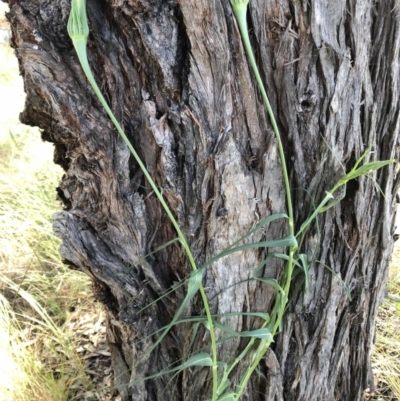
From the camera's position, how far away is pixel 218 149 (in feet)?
2.55

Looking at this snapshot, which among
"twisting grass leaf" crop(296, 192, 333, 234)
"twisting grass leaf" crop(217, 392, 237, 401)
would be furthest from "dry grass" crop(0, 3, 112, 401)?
"twisting grass leaf" crop(296, 192, 333, 234)

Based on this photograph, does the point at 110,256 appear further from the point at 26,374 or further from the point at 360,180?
the point at 26,374

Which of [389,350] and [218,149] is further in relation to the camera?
[389,350]

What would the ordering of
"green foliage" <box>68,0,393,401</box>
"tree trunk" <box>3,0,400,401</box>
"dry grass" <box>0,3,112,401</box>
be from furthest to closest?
"dry grass" <box>0,3,112,401</box>, "tree trunk" <box>3,0,400,401</box>, "green foliage" <box>68,0,393,401</box>

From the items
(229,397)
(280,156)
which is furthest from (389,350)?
(280,156)

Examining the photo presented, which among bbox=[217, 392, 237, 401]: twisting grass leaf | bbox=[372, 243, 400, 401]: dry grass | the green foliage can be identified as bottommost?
bbox=[372, 243, 400, 401]: dry grass

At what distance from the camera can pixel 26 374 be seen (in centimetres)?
140

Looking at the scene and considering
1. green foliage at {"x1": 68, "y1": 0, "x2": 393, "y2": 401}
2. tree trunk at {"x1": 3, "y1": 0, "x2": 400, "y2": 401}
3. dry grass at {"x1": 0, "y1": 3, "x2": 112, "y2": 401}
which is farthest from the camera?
dry grass at {"x1": 0, "y1": 3, "x2": 112, "y2": 401}

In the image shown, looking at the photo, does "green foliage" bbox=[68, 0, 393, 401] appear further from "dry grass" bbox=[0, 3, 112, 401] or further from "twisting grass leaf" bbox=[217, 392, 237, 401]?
"dry grass" bbox=[0, 3, 112, 401]

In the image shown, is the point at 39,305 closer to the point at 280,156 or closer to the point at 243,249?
the point at 243,249

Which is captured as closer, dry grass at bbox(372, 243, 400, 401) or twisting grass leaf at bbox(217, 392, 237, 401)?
twisting grass leaf at bbox(217, 392, 237, 401)

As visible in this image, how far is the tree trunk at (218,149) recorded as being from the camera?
730mm

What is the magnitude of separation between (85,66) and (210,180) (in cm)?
30

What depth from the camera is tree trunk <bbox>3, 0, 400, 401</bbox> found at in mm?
730
